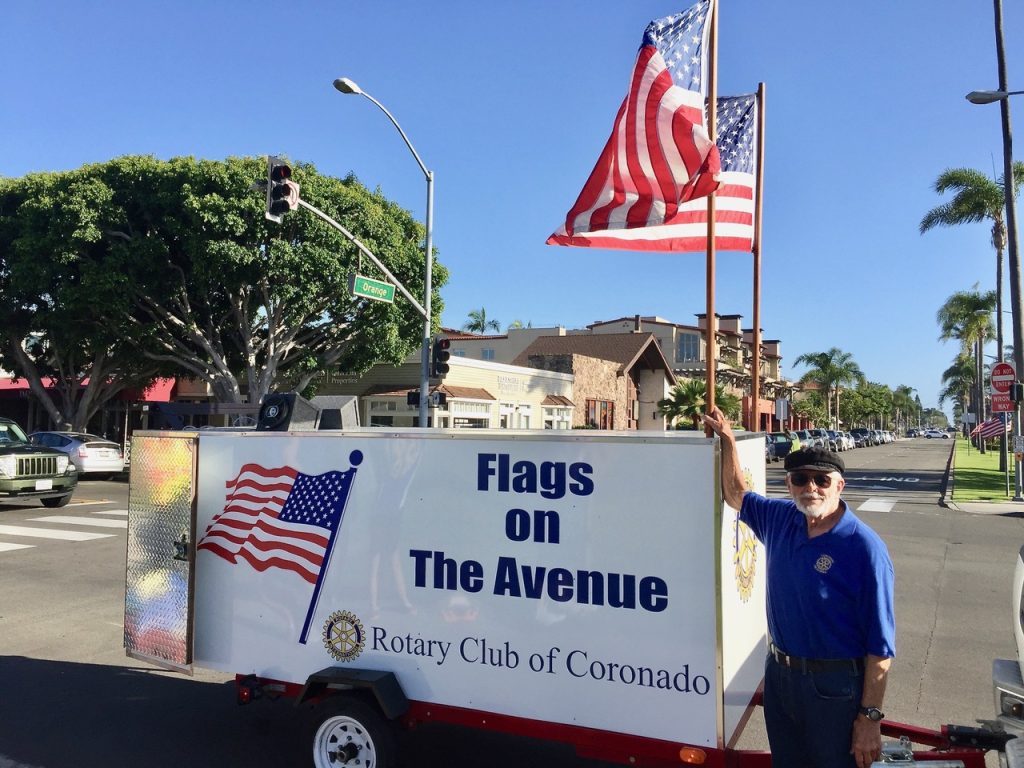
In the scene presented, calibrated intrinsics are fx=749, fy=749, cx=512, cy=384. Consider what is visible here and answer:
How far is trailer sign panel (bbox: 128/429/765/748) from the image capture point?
10.8 ft

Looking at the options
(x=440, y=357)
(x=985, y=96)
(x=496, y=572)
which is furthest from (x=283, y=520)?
(x=985, y=96)

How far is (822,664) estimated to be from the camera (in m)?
2.86

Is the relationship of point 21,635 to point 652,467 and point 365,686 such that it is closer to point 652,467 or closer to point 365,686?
point 365,686

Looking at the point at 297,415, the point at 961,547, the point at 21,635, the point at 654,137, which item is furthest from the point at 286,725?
the point at 961,547

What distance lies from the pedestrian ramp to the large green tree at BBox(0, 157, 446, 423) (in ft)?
32.3

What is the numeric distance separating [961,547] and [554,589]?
10.9 metres

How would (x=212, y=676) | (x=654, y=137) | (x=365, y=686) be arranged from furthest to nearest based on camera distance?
(x=212, y=676)
(x=654, y=137)
(x=365, y=686)

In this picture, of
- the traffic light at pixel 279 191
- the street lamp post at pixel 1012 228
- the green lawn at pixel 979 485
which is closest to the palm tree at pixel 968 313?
the green lawn at pixel 979 485

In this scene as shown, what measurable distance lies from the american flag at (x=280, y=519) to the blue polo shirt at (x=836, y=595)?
7.30 feet

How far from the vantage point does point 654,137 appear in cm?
469

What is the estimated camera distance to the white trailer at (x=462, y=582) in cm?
331

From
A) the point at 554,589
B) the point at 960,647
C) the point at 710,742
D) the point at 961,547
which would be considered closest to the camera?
the point at 710,742

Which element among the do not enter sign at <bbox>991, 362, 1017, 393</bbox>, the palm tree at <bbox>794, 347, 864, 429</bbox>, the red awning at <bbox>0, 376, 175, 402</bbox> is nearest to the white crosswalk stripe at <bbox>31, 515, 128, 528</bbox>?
the do not enter sign at <bbox>991, 362, 1017, 393</bbox>

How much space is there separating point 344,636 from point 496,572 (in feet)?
3.21
